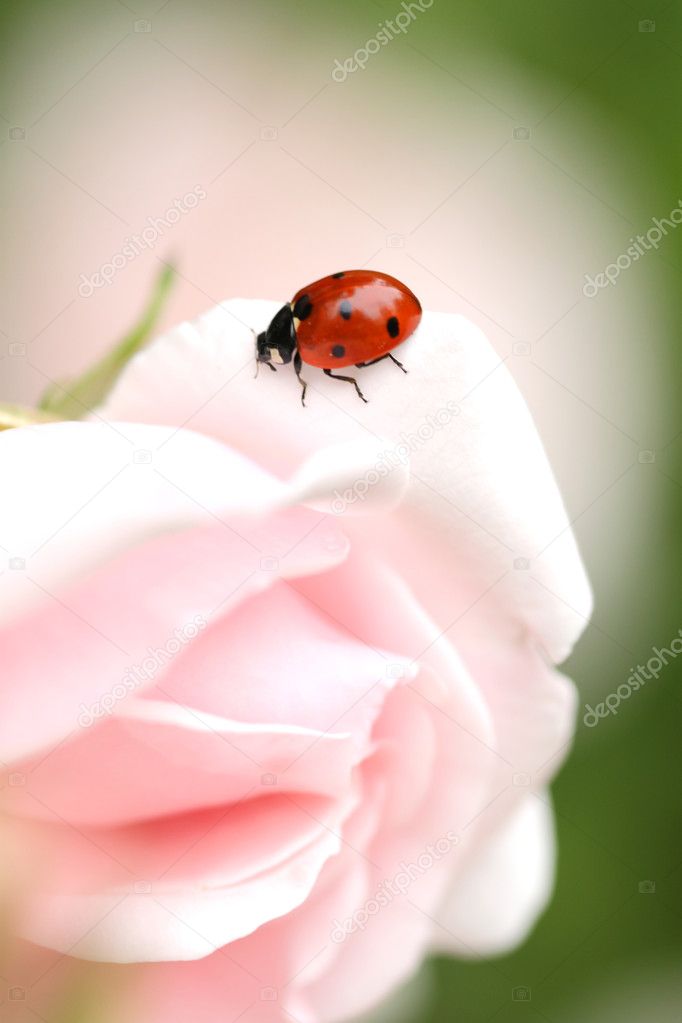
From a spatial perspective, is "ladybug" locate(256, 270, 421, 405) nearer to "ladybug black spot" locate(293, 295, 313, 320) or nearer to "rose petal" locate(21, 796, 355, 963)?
"ladybug black spot" locate(293, 295, 313, 320)

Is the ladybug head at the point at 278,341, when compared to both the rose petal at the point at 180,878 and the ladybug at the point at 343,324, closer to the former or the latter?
the ladybug at the point at 343,324

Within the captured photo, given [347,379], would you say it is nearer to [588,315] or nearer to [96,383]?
[96,383]

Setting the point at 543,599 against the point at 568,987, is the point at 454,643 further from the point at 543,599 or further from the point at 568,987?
the point at 568,987

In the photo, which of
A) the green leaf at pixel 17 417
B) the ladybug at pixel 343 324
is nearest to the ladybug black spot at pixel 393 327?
the ladybug at pixel 343 324

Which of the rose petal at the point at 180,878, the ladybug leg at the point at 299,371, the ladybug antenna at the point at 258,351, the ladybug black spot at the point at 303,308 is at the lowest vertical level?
the rose petal at the point at 180,878

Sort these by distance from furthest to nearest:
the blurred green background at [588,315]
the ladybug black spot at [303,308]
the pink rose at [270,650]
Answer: the blurred green background at [588,315] < the ladybug black spot at [303,308] < the pink rose at [270,650]

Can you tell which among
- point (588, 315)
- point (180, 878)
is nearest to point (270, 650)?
point (180, 878)

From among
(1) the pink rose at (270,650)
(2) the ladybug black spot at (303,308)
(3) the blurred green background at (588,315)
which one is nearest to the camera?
(1) the pink rose at (270,650)
